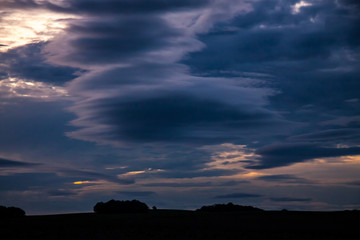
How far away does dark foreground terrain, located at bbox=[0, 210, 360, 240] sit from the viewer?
151 ft

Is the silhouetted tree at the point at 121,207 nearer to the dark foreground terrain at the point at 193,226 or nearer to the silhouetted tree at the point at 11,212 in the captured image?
the dark foreground terrain at the point at 193,226

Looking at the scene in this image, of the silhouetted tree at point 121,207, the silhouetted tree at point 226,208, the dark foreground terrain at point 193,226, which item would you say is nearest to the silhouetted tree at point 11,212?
the dark foreground terrain at point 193,226

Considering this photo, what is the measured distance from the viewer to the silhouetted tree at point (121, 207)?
257 feet

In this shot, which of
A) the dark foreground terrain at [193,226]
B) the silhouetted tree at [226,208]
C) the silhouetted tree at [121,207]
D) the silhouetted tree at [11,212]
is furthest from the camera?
the silhouetted tree at [226,208]

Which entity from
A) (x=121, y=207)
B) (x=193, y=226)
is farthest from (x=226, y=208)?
(x=193, y=226)

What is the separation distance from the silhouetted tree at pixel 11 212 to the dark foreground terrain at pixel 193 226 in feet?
34.0

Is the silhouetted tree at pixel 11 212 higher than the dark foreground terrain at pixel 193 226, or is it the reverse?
the silhouetted tree at pixel 11 212

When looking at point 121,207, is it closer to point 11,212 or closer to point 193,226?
point 11,212

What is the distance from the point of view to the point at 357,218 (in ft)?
178

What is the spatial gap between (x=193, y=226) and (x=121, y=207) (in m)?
29.5

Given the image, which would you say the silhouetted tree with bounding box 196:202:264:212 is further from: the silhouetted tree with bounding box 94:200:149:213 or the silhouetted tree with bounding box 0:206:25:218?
the silhouetted tree with bounding box 0:206:25:218

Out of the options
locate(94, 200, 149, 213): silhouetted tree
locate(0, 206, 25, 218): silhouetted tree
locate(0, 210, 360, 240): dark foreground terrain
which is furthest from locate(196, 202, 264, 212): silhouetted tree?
locate(0, 206, 25, 218): silhouetted tree

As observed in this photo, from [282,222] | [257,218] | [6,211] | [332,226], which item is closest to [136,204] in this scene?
[6,211]

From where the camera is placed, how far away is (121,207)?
7956 cm
